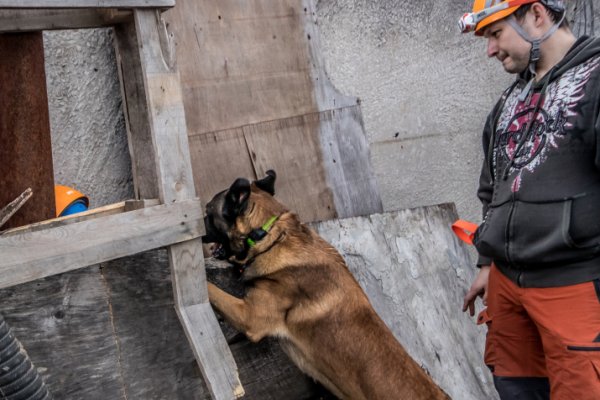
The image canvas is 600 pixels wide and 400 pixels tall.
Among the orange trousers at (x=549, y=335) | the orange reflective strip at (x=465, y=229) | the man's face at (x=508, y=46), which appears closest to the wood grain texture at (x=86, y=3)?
the man's face at (x=508, y=46)

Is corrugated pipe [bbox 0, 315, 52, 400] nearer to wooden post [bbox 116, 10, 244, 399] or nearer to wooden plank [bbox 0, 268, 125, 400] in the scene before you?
wooden plank [bbox 0, 268, 125, 400]

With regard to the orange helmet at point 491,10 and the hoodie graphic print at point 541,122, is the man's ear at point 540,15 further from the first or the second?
the hoodie graphic print at point 541,122

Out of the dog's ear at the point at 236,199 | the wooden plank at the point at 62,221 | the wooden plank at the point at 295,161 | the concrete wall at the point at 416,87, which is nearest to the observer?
the wooden plank at the point at 62,221

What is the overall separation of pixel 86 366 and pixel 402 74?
3.00 meters

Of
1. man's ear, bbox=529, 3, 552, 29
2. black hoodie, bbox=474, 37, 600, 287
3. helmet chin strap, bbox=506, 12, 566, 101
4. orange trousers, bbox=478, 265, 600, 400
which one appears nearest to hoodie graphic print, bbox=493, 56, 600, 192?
black hoodie, bbox=474, 37, 600, 287

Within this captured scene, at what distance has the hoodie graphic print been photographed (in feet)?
8.27

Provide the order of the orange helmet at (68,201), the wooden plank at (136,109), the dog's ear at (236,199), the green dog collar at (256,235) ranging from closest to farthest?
the wooden plank at (136,109) < the orange helmet at (68,201) < the dog's ear at (236,199) < the green dog collar at (256,235)

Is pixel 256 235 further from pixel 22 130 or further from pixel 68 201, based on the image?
pixel 22 130

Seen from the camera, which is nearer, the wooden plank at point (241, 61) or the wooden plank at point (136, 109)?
the wooden plank at point (136, 109)

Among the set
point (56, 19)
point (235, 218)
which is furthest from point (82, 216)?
point (235, 218)

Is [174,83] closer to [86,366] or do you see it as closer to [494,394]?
[86,366]

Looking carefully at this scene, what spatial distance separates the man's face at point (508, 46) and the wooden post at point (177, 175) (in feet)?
4.18

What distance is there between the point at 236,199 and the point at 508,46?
4.47 ft

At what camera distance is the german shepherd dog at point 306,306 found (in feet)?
10.6
